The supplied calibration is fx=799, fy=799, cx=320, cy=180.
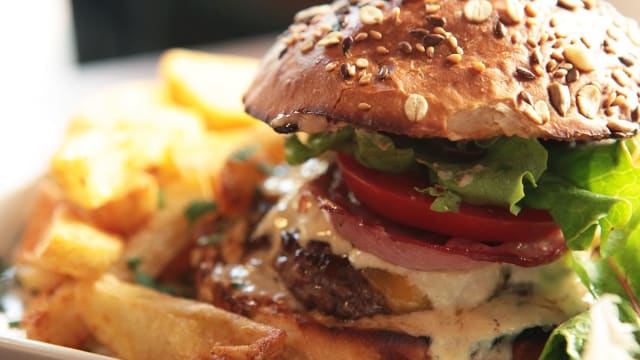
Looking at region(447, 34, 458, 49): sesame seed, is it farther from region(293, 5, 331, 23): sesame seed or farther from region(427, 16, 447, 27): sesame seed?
region(293, 5, 331, 23): sesame seed

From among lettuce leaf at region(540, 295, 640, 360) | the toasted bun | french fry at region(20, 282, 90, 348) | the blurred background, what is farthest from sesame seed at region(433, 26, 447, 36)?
the blurred background

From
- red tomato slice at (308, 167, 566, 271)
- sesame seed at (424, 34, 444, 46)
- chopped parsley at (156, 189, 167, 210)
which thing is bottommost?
chopped parsley at (156, 189, 167, 210)

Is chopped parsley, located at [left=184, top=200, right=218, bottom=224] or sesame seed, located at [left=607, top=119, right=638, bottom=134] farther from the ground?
sesame seed, located at [left=607, top=119, right=638, bottom=134]

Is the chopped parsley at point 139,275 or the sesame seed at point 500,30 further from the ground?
the sesame seed at point 500,30

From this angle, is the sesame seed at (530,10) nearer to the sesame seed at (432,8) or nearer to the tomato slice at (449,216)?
the sesame seed at (432,8)

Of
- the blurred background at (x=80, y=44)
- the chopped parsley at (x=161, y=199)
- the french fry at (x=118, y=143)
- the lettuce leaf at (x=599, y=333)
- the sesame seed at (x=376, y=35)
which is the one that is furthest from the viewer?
the blurred background at (x=80, y=44)

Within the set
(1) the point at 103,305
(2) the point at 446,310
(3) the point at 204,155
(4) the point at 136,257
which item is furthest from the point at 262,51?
(2) the point at 446,310

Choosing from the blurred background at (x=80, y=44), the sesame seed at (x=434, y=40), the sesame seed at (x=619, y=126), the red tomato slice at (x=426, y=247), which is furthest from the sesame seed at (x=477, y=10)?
the blurred background at (x=80, y=44)

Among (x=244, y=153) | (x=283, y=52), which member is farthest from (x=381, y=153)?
(x=244, y=153)
